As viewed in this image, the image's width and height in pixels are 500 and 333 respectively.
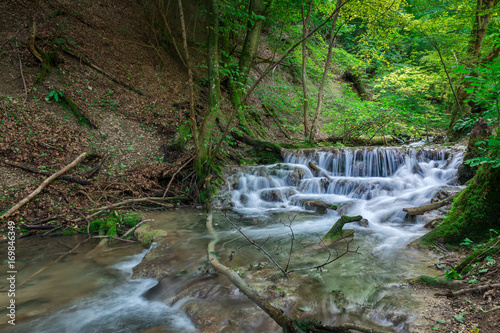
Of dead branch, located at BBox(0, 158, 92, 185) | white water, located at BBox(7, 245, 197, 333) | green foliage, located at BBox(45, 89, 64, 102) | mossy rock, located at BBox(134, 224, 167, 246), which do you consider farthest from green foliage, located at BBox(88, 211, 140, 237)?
green foliage, located at BBox(45, 89, 64, 102)

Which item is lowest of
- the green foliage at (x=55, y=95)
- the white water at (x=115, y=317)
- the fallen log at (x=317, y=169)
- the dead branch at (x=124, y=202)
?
the white water at (x=115, y=317)

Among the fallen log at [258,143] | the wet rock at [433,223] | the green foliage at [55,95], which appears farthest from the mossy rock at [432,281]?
the green foliage at [55,95]

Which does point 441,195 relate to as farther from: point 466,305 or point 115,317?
point 115,317

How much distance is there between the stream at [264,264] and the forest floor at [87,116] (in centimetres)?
74

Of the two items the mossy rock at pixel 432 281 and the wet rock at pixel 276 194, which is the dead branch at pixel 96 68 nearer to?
the wet rock at pixel 276 194

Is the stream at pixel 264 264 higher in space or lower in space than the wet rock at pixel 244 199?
lower

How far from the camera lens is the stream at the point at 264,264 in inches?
113

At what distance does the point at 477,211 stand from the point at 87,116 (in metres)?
9.46

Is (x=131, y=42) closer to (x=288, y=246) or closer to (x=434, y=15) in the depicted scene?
(x=288, y=246)

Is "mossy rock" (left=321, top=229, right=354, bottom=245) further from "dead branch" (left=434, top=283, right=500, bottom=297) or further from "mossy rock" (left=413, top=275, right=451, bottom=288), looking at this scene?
"dead branch" (left=434, top=283, right=500, bottom=297)

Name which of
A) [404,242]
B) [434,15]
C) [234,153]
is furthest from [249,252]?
[434,15]

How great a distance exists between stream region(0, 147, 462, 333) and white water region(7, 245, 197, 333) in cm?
1

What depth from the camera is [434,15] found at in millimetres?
10062

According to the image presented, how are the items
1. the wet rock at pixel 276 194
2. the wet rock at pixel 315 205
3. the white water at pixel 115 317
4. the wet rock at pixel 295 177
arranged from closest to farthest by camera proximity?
the white water at pixel 115 317, the wet rock at pixel 315 205, the wet rock at pixel 276 194, the wet rock at pixel 295 177
